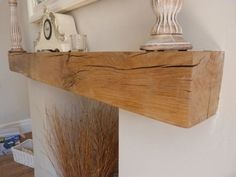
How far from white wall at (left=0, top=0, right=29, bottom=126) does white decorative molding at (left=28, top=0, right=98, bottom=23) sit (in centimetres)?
163

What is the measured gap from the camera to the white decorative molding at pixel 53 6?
0.91m

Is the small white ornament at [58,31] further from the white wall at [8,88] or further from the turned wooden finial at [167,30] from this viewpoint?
the white wall at [8,88]

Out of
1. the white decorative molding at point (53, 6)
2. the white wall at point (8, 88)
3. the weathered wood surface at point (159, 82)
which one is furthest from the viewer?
the white wall at point (8, 88)

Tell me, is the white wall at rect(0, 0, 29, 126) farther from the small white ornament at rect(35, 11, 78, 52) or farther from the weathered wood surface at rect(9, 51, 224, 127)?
the weathered wood surface at rect(9, 51, 224, 127)

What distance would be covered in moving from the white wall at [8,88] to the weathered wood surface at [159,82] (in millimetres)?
2569

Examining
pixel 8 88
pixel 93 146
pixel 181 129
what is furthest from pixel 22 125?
pixel 181 129

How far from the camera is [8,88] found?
2.92m

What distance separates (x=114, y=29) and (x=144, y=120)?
34cm

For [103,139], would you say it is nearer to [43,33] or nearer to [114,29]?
[114,29]

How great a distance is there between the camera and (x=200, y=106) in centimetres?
43

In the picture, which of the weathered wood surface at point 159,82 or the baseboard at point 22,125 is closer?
the weathered wood surface at point 159,82

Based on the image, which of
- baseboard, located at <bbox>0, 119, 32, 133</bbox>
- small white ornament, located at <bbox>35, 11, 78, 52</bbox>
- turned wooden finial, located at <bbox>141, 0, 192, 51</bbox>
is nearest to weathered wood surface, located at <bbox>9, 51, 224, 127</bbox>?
turned wooden finial, located at <bbox>141, 0, 192, 51</bbox>

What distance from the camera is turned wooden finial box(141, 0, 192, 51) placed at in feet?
1.50

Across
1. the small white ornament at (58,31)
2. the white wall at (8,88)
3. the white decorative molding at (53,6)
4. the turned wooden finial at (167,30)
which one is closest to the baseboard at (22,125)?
the white wall at (8,88)
